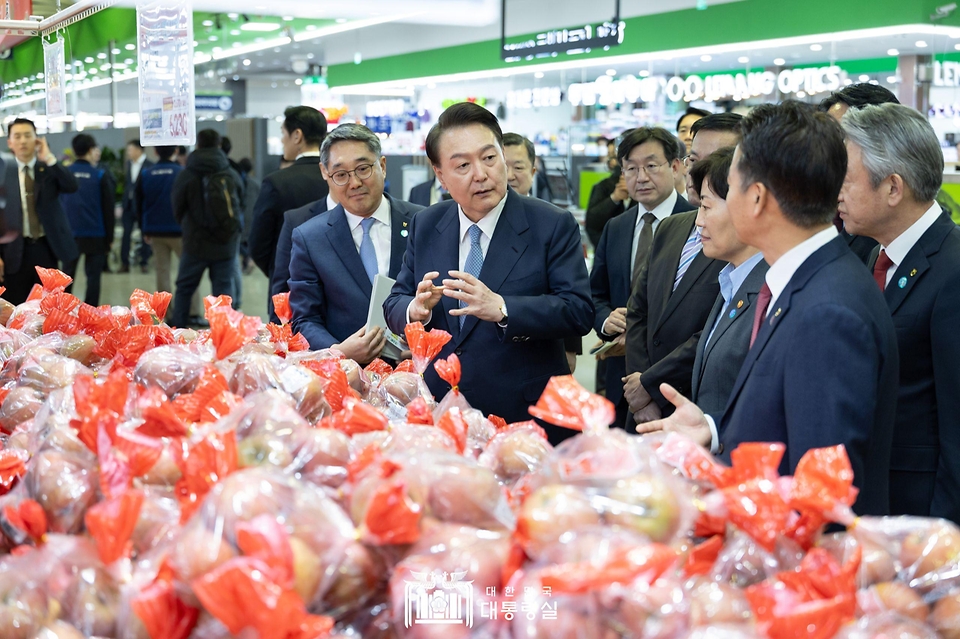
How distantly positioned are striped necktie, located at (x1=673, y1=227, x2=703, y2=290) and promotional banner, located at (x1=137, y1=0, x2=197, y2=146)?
199 cm

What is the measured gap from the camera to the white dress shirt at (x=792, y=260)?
1.64 meters

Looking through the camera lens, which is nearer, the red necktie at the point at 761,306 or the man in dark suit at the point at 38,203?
the red necktie at the point at 761,306

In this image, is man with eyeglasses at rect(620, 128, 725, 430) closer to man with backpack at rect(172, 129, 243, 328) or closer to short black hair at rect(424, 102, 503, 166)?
short black hair at rect(424, 102, 503, 166)

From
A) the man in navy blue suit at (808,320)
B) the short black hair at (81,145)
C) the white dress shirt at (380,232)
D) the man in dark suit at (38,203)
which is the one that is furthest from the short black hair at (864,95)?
the short black hair at (81,145)

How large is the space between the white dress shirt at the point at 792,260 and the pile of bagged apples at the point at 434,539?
43 centimetres

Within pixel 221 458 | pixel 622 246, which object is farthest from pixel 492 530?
pixel 622 246

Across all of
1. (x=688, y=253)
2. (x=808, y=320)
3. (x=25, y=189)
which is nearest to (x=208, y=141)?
(x=25, y=189)

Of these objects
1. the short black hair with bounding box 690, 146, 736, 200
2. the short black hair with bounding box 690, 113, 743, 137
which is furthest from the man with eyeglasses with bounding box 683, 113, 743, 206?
the short black hair with bounding box 690, 146, 736, 200

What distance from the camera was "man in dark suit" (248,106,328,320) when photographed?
4.83m

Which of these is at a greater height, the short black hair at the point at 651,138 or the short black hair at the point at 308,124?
the short black hair at the point at 308,124

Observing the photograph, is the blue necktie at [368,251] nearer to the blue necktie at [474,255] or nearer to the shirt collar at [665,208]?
the blue necktie at [474,255]

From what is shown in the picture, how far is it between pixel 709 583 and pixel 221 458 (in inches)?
26.8

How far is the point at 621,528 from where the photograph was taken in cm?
110

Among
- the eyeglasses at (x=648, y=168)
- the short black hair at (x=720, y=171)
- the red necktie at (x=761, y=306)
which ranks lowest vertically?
the red necktie at (x=761, y=306)
